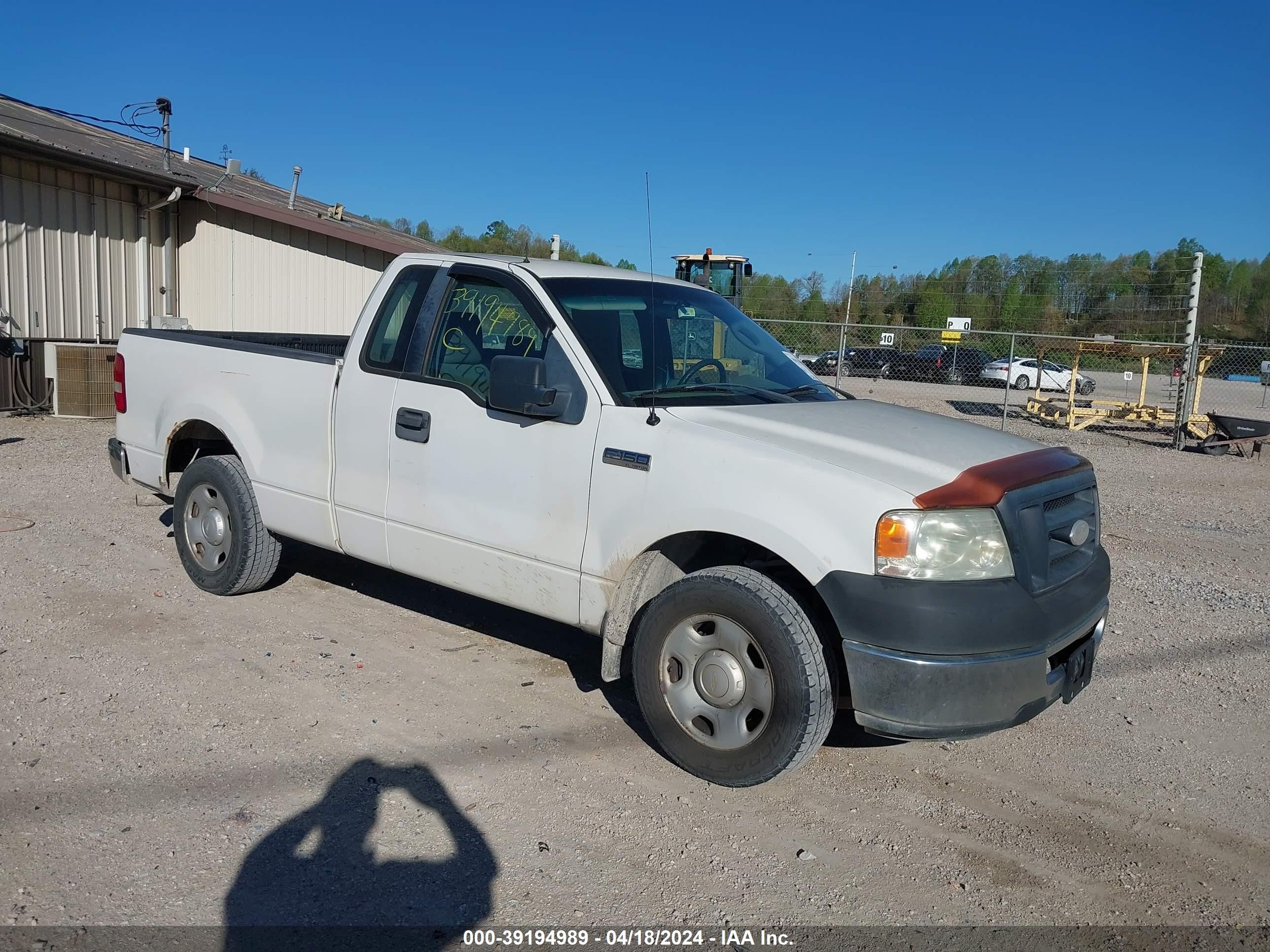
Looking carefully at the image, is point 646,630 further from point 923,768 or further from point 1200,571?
point 1200,571

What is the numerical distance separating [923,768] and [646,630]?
1352mm

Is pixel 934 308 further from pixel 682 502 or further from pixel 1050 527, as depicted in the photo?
pixel 682 502

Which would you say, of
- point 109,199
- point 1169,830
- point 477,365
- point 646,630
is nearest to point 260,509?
point 477,365

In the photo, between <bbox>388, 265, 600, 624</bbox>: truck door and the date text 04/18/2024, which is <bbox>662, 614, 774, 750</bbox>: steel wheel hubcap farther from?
Answer: the date text 04/18/2024

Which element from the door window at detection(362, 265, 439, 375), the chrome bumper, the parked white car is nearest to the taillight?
→ the door window at detection(362, 265, 439, 375)

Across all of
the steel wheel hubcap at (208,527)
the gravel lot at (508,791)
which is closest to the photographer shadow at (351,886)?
the gravel lot at (508,791)

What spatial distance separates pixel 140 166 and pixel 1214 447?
56.1ft

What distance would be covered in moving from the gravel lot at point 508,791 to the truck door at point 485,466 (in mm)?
650

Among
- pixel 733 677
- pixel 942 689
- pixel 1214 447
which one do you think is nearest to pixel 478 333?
pixel 733 677

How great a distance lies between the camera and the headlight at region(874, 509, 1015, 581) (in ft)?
11.0

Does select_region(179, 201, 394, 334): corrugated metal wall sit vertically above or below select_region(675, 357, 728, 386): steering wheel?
above

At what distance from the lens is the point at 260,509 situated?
5.46 metres

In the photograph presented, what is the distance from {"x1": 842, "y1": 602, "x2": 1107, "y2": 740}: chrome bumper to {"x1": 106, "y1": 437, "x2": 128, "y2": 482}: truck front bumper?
4872mm

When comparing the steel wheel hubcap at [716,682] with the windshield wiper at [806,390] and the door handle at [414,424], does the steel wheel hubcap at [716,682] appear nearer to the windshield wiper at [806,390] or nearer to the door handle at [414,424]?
the windshield wiper at [806,390]
